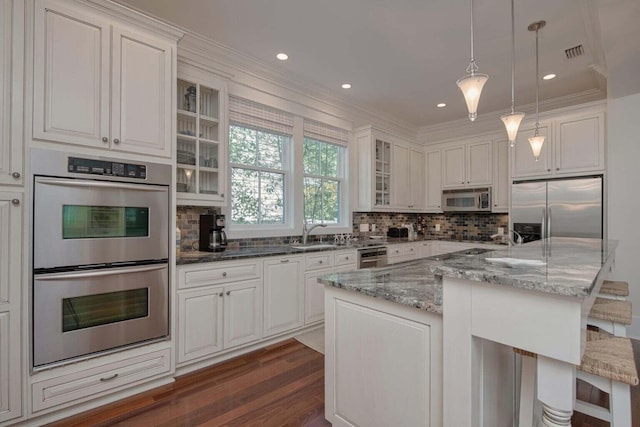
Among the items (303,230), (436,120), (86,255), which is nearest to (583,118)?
(436,120)

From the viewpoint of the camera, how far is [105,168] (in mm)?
1991

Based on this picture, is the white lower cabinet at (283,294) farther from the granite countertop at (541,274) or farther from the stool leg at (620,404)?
the stool leg at (620,404)

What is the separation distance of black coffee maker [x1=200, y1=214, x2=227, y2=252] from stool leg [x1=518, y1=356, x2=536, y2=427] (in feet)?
7.91

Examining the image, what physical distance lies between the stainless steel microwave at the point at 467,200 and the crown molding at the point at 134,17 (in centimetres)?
438

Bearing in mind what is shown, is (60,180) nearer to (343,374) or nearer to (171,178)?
(171,178)

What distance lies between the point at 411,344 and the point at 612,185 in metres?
3.61

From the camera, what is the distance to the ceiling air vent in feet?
9.57

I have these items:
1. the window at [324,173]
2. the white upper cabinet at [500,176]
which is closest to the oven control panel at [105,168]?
the window at [324,173]

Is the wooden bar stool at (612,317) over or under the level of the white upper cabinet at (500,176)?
under

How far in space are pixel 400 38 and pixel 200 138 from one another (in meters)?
2.05

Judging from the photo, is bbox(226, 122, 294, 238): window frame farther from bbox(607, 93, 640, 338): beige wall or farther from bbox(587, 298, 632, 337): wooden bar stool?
bbox(607, 93, 640, 338): beige wall

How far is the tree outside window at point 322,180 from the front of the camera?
4.05 meters

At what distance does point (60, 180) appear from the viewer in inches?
72.3

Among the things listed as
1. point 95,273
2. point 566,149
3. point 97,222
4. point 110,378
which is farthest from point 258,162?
point 566,149
